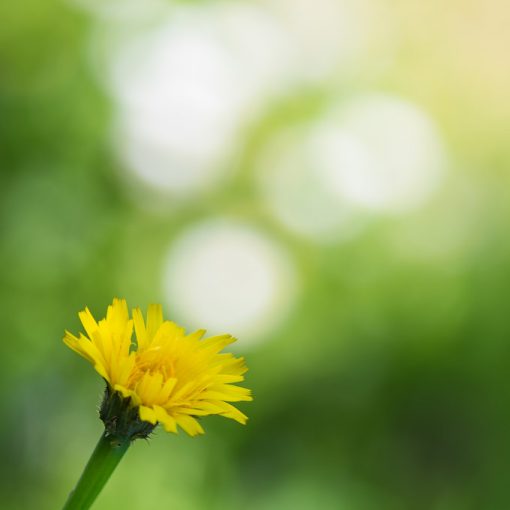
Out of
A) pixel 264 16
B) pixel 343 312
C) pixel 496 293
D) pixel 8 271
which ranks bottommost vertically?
pixel 8 271

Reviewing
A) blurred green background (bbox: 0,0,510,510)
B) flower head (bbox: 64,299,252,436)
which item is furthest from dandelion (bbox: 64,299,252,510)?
blurred green background (bbox: 0,0,510,510)

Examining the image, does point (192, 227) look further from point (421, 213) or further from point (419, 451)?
point (419, 451)

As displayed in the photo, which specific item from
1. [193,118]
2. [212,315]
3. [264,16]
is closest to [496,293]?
[212,315]

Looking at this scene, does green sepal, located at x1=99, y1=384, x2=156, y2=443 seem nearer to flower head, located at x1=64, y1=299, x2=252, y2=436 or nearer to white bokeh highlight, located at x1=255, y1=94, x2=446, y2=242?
flower head, located at x1=64, y1=299, x2=252, y2=436

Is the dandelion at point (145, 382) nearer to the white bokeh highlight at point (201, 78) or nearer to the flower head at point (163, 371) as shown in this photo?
the flower head at point (163, 371)

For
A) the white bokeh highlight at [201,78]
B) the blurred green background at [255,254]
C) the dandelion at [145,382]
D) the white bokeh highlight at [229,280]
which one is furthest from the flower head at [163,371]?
the white bokeh highlight at [201,78]

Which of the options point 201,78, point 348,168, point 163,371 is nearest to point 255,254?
point 348,168
